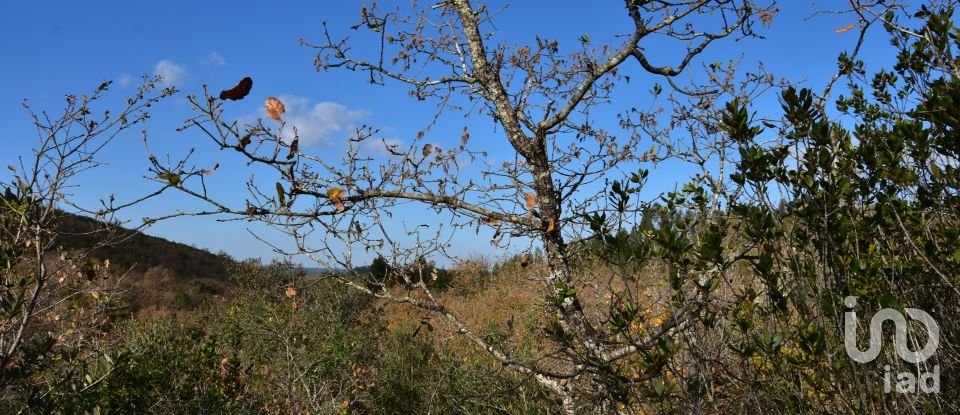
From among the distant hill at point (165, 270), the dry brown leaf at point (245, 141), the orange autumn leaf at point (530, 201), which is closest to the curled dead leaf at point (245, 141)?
the dry brown leaf at point (245, 141)

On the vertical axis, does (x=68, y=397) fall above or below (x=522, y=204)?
below

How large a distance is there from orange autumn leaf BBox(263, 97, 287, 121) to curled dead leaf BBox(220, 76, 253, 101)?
0.11m

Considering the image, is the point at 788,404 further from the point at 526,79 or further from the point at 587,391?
the point at 526,79

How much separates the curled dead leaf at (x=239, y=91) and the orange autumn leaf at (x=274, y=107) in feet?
0.34

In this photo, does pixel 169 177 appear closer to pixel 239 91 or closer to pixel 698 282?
pixel 239 91

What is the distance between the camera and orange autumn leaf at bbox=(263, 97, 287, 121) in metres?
2.20

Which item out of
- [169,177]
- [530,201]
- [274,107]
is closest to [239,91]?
[274,107]

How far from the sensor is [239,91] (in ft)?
6.91

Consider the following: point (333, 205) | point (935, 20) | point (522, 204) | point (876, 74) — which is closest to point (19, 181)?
point (333, 205)

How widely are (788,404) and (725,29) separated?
2.05 m

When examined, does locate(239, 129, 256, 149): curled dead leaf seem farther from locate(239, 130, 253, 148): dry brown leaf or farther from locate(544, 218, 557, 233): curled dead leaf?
locate(544, 218, 557, 233): curled dead leaf

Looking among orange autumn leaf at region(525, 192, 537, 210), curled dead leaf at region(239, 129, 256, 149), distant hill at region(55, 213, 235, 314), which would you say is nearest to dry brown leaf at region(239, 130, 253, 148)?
curled dead leaf at region(239, 129, 256, 149)

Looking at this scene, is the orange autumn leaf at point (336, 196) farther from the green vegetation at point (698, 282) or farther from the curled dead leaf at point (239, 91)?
the curled dead leaf at point (239, 91)

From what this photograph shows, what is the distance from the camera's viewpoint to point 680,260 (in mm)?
2043
